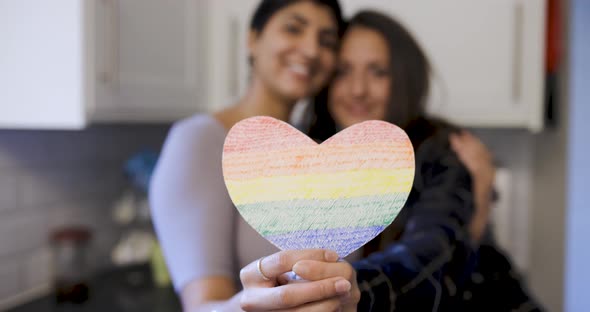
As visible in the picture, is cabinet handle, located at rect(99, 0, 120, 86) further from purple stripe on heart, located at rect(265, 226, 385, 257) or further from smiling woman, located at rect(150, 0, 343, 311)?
purple stripe on heart, located at rect(265, 226, 385, 257)

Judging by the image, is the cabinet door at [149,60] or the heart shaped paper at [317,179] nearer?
the heart shaped paper at [317,179]

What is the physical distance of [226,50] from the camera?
81 centimetres

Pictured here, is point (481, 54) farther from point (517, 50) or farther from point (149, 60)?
point (149, 60)

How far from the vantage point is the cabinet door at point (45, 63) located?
2.11 feet

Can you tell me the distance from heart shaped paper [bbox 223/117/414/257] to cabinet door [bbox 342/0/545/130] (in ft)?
0.81

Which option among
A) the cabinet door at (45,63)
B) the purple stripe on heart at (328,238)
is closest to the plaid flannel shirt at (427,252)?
the purple stripe on heart at (328,238)

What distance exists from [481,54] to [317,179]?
0.53 m

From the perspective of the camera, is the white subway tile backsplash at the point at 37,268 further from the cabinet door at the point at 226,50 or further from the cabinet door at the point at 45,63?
the cabinet door at the point at 226,50

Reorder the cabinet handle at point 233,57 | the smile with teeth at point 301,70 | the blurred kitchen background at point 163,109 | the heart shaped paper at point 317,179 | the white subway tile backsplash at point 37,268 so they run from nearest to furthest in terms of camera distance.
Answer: the heart shaped paper at point 317,179 → the smile with teeth at point 301,70 → the blurred kitchen background at point 163,109 → the cabinet handle at point 233,57 → the white subway tile backsplash at point 37,268

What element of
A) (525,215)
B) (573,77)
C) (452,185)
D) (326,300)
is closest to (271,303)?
(326,300)

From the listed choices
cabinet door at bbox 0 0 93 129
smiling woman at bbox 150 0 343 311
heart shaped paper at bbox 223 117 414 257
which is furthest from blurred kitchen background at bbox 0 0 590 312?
heart shaped paper at bbox 223 117 414 257

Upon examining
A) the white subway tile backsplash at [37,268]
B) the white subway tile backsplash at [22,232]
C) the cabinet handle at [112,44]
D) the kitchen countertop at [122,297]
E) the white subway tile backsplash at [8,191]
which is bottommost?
the kitchen countertop at [122,297]

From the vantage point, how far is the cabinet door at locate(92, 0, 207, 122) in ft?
2.28

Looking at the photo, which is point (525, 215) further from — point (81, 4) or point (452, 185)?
point (81, 4)
